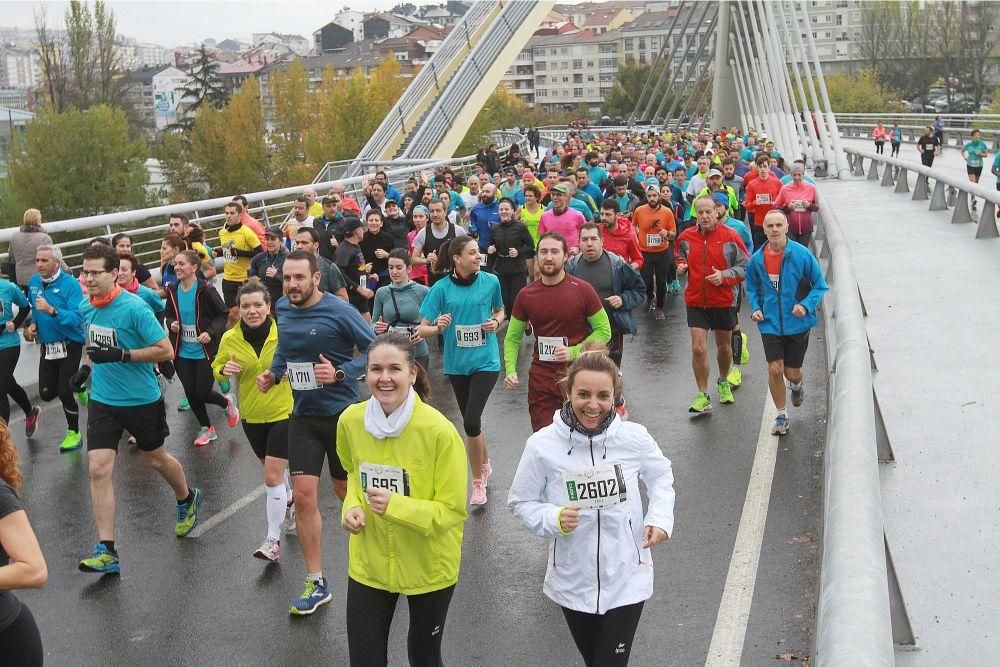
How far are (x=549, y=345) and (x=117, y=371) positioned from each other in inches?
109

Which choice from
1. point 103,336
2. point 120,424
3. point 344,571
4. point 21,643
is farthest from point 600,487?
point 103,336

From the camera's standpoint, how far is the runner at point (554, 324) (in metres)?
8.05

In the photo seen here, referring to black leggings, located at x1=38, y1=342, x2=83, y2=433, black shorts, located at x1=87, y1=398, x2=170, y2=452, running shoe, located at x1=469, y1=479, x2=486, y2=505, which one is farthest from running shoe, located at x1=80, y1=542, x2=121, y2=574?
black leggings, located at x1=38, y1=342, x2=83, y2=433

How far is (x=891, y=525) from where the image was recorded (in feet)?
21.0

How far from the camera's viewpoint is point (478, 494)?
871cm

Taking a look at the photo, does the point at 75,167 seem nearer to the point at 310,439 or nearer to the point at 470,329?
the point at 470,329

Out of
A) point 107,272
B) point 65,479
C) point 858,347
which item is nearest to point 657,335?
point 65,479

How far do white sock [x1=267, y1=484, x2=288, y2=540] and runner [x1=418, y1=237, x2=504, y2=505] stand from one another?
1.47 m

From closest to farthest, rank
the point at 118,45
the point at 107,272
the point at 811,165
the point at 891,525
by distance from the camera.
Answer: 1. the point at 891,525
2. the point at 107,272
3. the point at 811,165
4. the point at 118,45

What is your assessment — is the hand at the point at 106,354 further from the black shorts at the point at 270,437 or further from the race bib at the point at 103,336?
the black shorts at the point at 270,437

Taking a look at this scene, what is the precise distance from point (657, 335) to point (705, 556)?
804 centimetres

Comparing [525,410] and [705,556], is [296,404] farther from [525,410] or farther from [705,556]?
[525,410]

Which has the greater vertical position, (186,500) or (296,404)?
(296,404)

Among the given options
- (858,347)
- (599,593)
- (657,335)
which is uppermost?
(858,347)
